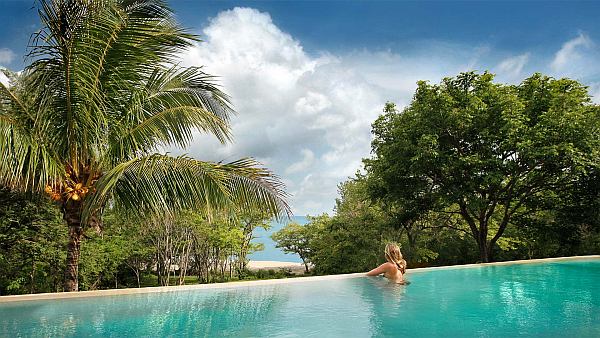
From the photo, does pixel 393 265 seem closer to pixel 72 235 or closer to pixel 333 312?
pixel 333 312

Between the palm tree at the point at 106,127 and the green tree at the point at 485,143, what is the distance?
28.0ft

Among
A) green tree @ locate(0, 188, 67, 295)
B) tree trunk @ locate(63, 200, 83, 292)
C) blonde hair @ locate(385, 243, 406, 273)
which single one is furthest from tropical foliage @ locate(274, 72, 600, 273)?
green tree @ locate(0, 188, 67, 295)

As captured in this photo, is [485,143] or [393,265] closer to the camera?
[393,265]

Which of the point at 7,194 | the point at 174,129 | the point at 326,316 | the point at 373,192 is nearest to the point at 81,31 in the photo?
the point at 174,129

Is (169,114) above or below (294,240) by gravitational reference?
above

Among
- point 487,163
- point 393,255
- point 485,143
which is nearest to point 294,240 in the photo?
point 485,143

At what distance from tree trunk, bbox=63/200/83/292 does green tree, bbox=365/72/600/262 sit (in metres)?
10.1

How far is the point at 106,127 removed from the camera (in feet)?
24.5

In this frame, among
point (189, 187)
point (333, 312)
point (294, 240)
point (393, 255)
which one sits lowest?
point (333, 312)

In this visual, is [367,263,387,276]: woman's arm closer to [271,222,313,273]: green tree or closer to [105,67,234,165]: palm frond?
[105,67,234,165]: palm frond

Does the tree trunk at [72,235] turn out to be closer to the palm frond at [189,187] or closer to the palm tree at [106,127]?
the palm tree at [106,127]

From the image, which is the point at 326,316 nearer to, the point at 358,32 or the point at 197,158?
the point at 197,158

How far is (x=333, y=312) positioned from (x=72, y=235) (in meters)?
4.70

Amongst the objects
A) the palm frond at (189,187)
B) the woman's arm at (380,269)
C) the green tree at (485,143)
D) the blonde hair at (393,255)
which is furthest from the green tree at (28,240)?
the green tree at (485,143)
